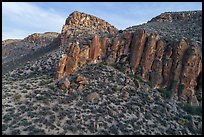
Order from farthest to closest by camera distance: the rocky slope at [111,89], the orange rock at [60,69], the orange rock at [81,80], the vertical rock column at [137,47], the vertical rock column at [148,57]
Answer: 1. the vertical rock column at [137,47]
2. the vertical rock column at [148,57]
3. the orange rock at [60,69]
4. the orange rock at [81,80]
5. the rocky slope at [111,89]

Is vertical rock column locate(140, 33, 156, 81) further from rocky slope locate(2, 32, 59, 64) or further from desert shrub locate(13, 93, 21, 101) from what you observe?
rocky slope locate(2, 32, 59, 64)

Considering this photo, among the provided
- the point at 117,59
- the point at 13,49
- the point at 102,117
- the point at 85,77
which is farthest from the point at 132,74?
the point at 13,49

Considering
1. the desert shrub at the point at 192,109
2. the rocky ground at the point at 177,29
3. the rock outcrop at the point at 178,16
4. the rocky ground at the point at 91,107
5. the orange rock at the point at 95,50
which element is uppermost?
the rock outcrop at the point at 178,16

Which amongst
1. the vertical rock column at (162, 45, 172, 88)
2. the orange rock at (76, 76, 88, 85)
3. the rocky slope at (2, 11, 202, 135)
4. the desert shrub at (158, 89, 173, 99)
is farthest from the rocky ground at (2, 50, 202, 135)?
the vertical rock column at (162, 45, 172, 88)

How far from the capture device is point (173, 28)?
Answer: 60.9 metres

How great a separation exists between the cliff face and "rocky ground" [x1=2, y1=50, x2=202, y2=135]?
172cm

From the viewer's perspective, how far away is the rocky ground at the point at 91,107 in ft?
110

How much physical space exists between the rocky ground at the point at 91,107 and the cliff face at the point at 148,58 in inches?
67.9

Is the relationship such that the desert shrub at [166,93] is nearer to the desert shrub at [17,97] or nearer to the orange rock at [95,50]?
the orange rock at [95,50]

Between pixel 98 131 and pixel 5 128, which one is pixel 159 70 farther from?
pixel 5 128

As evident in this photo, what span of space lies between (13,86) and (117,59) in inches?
568

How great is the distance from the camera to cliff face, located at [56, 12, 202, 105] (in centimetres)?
4469

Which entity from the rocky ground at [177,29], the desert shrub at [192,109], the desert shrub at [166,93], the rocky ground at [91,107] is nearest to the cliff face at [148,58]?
the desert shrub at [166,93]

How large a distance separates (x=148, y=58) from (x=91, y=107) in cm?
1314
